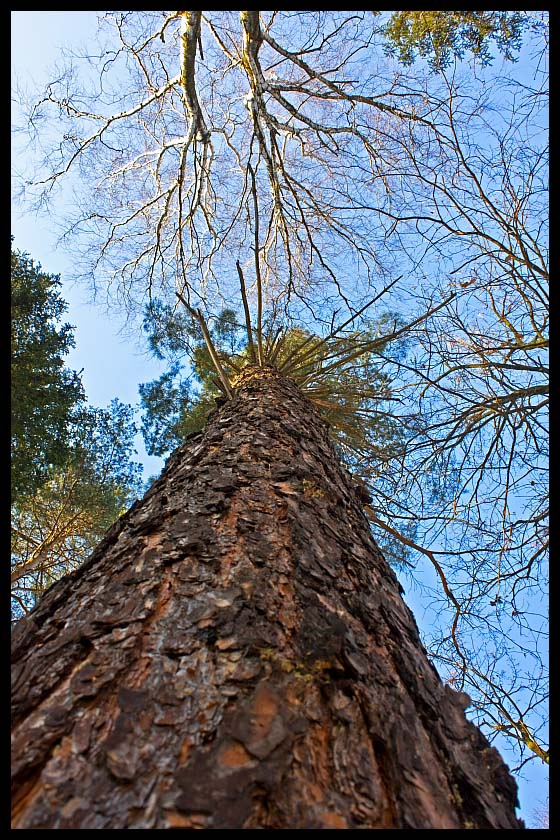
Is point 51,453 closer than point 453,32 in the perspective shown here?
No

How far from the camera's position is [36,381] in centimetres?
557

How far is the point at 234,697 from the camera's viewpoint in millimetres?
795

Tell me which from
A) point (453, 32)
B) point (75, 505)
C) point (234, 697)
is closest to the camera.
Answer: point (234, 697)

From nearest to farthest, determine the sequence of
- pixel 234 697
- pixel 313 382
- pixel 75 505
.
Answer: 1. pixel 234 697
2. pixel 313 382
3. pixel 75 505

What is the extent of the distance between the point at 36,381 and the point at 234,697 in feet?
18.6

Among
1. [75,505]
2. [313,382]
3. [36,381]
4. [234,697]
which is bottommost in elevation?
[234,697]

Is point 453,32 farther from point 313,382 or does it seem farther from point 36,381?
point 36,381

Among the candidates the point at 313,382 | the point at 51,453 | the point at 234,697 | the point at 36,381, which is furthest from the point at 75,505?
the point at 234,697

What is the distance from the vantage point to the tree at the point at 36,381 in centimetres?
536

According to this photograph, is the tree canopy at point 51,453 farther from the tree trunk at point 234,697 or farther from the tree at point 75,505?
the tree trunk at point 234,697

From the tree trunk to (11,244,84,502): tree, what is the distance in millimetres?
4679

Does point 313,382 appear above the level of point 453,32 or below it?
below

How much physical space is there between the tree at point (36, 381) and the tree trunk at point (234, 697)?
468cm

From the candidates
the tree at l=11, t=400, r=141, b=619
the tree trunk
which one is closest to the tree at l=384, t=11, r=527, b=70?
the tree trunk
